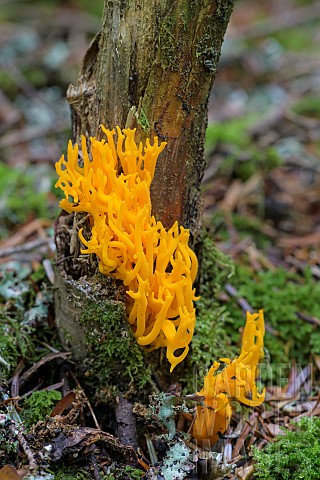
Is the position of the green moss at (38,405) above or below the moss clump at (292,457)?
above

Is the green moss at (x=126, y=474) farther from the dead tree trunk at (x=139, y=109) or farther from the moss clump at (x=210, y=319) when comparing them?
the moss clump at (x=210, y=319)

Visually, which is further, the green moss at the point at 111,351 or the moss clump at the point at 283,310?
the moss clump at the point at 283,310

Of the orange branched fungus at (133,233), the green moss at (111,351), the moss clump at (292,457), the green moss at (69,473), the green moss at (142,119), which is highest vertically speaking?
the green moss at (142,119)

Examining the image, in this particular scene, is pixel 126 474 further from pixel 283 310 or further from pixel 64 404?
pixel 283 310

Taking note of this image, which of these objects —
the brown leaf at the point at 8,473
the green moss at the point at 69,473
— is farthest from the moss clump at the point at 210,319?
the brown leaf at the point at 8,473

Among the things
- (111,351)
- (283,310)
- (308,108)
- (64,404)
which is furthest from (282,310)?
(308,108)

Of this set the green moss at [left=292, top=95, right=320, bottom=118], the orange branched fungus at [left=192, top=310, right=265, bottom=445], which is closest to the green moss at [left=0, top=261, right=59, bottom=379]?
the orange branched fungus at [left=192, top=310, right=265, bottom=445]

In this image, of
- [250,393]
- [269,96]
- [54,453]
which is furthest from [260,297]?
[269,96]
